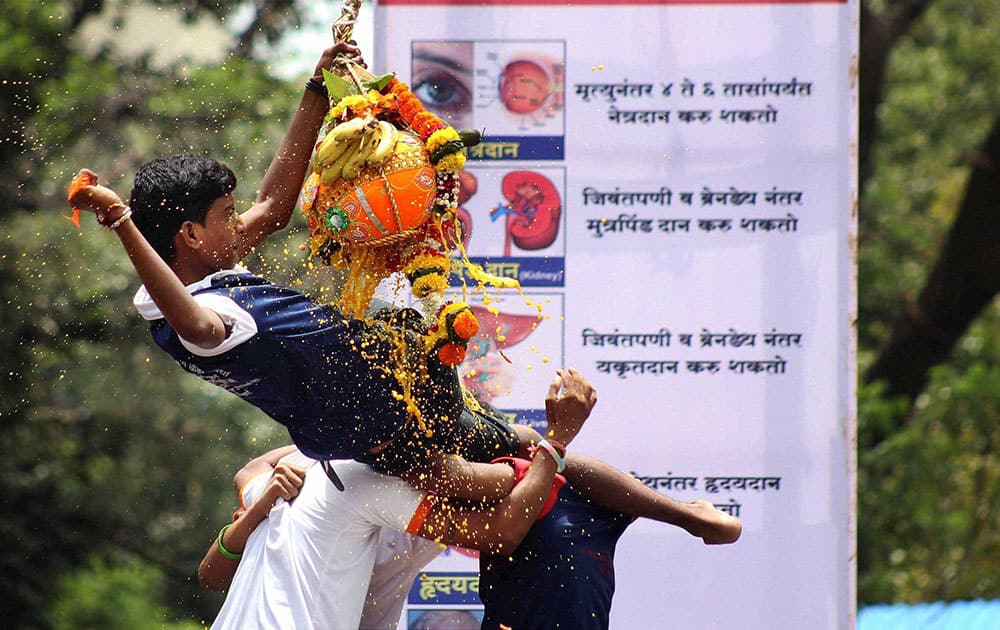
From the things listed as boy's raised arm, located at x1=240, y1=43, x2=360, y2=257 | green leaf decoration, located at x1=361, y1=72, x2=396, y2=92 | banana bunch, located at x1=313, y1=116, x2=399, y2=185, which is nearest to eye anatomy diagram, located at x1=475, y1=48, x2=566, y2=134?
boy's raised arm, located at x1=240, y1=43, x2=360, y2=257

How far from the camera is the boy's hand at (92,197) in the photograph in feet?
9.78

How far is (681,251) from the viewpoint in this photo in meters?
4.54

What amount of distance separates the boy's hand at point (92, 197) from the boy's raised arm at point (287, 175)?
64cm

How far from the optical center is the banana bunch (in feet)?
10.5

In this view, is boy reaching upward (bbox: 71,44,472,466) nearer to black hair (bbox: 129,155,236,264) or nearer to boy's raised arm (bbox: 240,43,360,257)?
black hair (bbox: 129,155,236,264)

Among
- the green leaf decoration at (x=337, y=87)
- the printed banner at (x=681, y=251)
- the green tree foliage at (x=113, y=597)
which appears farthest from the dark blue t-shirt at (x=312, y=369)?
the green tree foliage at (x=113, y=597)

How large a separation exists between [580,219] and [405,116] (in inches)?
51.7

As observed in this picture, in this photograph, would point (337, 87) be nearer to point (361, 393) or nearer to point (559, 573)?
point (361, 393)

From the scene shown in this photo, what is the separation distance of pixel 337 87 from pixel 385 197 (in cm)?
35

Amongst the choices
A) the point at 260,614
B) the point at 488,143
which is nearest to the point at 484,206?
the point at 488,143

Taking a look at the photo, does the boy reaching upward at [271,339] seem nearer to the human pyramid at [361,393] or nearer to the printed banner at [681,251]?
the human pyramid at [361,393]

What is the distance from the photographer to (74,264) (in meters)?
9.27

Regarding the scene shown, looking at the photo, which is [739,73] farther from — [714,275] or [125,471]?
[125,471]

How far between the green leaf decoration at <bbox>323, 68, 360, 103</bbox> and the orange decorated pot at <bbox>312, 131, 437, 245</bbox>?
0.20 m
